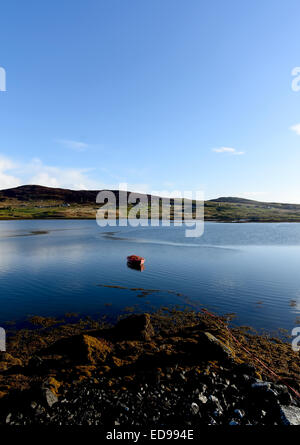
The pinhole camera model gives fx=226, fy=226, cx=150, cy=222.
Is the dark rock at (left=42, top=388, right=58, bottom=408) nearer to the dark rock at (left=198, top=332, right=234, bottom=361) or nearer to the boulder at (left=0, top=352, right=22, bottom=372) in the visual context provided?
the boulder at (left=0, top=352, right=22, bottom=372)

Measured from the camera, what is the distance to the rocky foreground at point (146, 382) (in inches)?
407

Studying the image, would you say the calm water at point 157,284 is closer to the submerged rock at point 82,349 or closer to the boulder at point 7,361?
the boulder at point 7,361

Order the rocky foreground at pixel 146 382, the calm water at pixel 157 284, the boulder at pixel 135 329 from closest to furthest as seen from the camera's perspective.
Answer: the rocky foreground at pixel 146 382 < the boulder at pixel 135 329 < the calm water at pixel 157 284

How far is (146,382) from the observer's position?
490 inches

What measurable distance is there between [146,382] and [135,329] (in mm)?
7419

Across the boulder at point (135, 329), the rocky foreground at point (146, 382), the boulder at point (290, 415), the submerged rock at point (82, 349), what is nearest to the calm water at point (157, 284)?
the boulder at point (135, 329)

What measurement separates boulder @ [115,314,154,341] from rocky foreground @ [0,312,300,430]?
10cm

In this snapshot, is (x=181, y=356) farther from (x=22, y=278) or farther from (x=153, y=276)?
(x=22, y=278)

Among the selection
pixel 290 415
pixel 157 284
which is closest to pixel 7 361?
pixel 290 415

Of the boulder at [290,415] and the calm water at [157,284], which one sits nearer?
the boulder at [290,415]

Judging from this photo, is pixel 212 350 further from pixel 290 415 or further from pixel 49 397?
pixel 49 397

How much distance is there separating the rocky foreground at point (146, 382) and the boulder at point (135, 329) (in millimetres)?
97

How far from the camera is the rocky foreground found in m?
10.3

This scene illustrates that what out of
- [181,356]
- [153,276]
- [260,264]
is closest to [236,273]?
[260,264]
